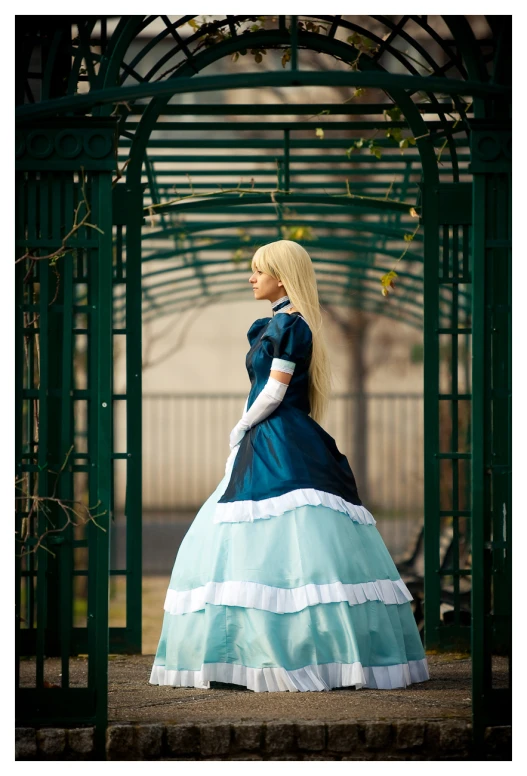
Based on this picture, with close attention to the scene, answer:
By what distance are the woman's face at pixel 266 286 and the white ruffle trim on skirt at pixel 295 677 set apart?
1.65 meters

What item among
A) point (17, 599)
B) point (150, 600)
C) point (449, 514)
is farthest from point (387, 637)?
point (150, 600)

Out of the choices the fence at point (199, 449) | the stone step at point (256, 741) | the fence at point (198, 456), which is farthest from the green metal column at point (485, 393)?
the fence at point (199, 449)

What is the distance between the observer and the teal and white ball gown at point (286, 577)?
484cm

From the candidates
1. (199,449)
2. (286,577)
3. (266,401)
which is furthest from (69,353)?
(199,449)

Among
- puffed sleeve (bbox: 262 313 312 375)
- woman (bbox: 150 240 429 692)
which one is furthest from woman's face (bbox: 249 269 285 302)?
puffed sleeve (bbox: 262 313 312 375)

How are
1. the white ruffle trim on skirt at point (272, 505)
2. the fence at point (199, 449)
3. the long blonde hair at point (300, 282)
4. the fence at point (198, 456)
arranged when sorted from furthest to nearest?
the fence at point (199, 449) < the fence at point (198, 456) < the long blonde hair at point (300, 282) < the white ruffle trim on skirt at point (272, 505)

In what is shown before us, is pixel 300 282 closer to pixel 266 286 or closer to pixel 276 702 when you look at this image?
pixel 266 286

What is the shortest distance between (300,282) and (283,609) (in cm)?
147

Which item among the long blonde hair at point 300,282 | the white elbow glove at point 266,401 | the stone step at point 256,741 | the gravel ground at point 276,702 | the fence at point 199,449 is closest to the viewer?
the stone step at point 256,741

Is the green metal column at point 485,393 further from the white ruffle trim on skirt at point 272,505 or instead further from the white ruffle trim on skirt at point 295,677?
the white ruffle trim on skirt at point 272,505

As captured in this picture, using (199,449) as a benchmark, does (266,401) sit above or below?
above

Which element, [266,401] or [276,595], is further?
[266,401]

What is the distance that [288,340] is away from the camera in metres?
5.17

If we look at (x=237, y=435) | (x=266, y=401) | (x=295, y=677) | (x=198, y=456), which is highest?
(x=266, y=401)
